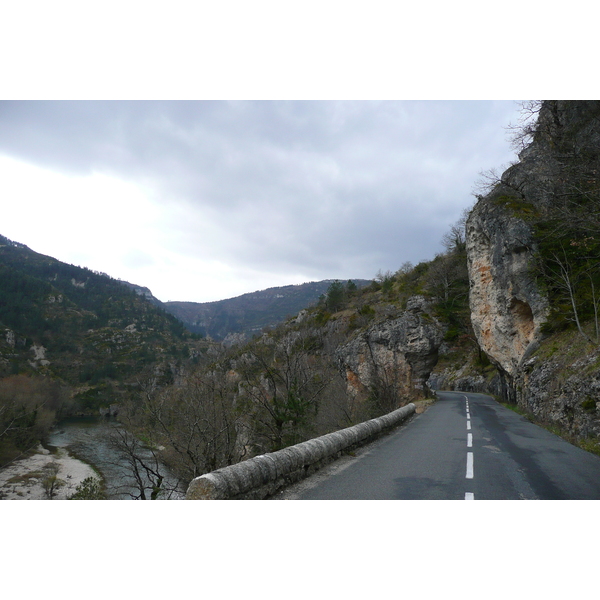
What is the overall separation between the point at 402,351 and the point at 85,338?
13630cm

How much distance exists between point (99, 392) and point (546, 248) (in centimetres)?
10949

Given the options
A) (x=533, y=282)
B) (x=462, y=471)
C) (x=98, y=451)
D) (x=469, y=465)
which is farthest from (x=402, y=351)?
(x=98, y=451)

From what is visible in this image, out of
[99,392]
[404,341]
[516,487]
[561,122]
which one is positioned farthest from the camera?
[99,392]

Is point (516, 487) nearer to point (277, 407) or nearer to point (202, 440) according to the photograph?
point (277, 407)

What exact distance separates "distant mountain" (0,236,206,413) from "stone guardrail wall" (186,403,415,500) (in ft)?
293

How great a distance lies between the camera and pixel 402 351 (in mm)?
35094

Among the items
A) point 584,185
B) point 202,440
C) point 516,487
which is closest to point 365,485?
point 516,487

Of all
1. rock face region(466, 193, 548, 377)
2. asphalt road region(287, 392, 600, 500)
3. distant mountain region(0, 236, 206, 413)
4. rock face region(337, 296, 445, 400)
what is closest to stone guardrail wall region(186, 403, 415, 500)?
asphalt road region(287, 392, 600, 500)

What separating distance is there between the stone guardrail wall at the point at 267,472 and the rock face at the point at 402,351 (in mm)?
25546

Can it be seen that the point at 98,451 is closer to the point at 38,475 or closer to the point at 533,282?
the point at 38,475

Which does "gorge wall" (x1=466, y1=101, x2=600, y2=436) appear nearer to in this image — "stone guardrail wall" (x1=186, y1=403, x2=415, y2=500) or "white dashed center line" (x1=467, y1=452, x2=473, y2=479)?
"white dashed center line" (x1=467, y1=452, x2=473, y2=479)

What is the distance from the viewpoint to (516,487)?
6320 millimetres

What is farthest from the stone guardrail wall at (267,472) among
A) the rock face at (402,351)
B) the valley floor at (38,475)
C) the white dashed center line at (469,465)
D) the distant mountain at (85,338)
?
the distant mountain at (85,338)

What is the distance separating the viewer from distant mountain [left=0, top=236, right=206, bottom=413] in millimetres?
106125
